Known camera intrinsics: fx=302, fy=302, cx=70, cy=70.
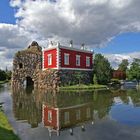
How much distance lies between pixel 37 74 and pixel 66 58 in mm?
8778

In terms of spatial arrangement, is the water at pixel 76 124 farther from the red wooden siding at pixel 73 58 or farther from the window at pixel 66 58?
the window at pixel 66 58

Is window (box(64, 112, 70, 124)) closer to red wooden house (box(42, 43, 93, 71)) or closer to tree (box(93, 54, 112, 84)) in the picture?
red wooden house (box(42, 43, 93, 71))

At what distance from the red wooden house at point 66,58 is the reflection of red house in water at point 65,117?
1061 inches

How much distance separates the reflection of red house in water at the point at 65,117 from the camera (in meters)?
16.9

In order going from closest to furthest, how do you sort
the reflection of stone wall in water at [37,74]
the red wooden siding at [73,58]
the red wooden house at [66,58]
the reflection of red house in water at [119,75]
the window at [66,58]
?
the red wooden house at [66,58] → the reflection of stone wall in water at [37,74] → the red wooden siding at [73,58] → the window at [66,58] → the reflection of red house in water at [119,75]

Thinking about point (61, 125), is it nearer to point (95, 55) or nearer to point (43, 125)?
point (43, 125)

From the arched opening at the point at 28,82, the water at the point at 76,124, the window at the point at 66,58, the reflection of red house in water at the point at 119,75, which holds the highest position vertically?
the window at the point at 66,58

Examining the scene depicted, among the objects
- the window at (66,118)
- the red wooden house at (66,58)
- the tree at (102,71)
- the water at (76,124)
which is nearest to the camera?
the water at (76,124)

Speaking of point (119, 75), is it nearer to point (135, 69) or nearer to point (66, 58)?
point (135, 69)

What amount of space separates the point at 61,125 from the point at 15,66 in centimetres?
4727

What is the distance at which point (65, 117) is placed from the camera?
63.2 ft

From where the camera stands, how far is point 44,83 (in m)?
52.2

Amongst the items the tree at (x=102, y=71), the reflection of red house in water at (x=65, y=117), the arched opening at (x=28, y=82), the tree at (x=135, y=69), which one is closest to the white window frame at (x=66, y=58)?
the tree at (x=102, y=71)

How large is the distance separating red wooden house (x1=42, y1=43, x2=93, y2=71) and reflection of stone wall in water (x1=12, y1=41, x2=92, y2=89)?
0.94 m
